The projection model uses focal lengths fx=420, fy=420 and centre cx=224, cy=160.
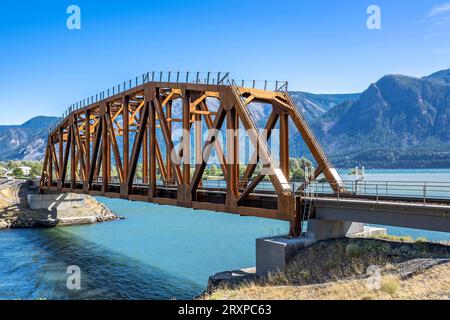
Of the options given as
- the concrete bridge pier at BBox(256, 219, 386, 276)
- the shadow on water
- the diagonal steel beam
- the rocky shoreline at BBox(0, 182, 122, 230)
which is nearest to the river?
the shadow on water

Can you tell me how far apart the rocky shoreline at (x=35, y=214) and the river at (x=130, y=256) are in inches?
142

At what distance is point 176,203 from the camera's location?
32062mm

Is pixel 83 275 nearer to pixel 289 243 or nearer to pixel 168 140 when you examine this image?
pixel 168 140

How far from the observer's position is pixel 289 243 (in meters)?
21.9

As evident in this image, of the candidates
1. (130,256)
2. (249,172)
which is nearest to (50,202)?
(130,256)

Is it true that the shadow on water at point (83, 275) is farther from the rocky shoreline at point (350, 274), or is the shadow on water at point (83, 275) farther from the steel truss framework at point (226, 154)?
the rocky shoreline at point (350, 274)

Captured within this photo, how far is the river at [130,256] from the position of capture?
104 feet

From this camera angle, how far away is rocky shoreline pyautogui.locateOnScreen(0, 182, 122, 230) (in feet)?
223

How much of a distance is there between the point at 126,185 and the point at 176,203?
8.55m

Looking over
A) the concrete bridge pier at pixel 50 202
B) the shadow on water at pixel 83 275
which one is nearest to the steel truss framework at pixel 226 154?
the shadow on water at pixel 83 275

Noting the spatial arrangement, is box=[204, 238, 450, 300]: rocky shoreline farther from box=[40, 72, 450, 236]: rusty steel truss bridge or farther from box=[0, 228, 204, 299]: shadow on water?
box=[0, 228, 204, 299]: shadow on water

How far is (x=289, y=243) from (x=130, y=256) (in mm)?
26021
